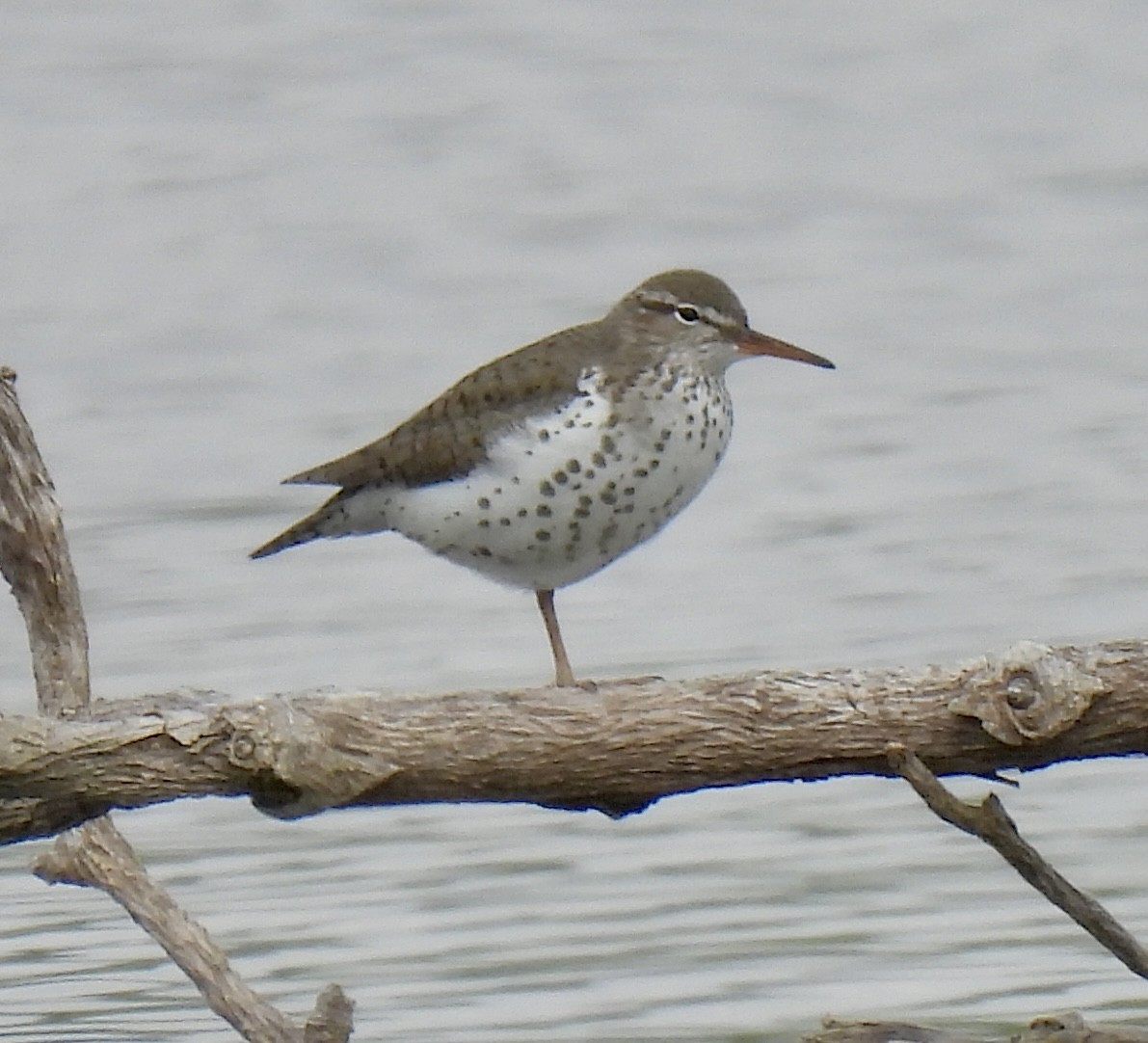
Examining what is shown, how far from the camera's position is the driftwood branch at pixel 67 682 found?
5.16 metres

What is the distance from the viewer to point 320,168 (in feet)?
38.7

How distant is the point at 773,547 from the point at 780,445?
75 centimetres

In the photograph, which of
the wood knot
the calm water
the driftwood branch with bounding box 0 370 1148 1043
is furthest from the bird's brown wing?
the wood knot

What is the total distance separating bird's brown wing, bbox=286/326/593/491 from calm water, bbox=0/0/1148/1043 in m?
0.67

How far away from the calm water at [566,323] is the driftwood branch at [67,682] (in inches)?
43.7

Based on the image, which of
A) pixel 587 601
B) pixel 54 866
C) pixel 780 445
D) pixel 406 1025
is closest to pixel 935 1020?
pixel 406 1025

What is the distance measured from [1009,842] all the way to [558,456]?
2.15m

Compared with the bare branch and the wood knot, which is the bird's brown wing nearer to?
the bare branch

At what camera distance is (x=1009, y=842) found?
432 cm

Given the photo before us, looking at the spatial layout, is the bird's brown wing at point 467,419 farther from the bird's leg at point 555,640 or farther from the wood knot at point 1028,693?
the wood knot at point 1028,693

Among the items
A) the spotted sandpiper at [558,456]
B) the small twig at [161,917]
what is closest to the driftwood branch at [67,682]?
the small twig at [161,917]

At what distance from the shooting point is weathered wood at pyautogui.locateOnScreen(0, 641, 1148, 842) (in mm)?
4414

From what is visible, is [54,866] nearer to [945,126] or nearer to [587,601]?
[587,601]

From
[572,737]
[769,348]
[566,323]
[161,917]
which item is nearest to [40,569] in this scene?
[161,917]
